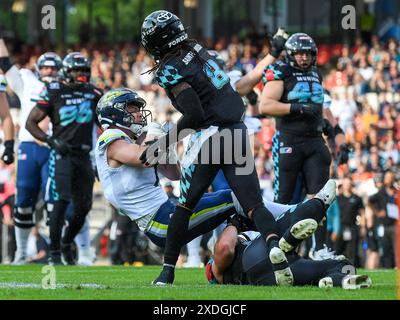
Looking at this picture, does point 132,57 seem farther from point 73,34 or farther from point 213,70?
Result: point 213,70

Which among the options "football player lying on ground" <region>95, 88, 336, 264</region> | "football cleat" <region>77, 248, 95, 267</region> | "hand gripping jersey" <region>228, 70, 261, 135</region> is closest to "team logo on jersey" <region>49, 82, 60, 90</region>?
"hand gripping jersey" <region>228, 70, 261, 135</region>

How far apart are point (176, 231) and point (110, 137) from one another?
854mm

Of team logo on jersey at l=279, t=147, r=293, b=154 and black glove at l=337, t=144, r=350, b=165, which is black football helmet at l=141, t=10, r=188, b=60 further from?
black glove at l=337, t=144, r=350, b=165

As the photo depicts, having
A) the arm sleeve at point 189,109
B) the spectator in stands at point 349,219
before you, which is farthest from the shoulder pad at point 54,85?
the spectator in stands at point 349,219

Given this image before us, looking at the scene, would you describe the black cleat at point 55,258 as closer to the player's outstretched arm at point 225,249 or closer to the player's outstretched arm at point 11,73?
the player's outstretched arm at point 11,73

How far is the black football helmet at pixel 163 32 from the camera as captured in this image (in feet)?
26.7

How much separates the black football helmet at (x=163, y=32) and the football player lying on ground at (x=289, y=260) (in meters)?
1.33

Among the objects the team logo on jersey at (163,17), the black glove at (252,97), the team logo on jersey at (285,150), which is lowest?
the team logo on jersey at (285,150)

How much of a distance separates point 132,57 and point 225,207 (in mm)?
18754

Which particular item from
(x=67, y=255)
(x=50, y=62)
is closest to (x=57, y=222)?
(x=67, y=255)

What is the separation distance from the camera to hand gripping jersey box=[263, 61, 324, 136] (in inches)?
436

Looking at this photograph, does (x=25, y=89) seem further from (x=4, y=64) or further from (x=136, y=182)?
(x=136, y=182)

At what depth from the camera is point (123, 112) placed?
343 inches

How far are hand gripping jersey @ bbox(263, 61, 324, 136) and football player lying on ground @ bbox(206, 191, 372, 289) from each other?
2.74 metres
